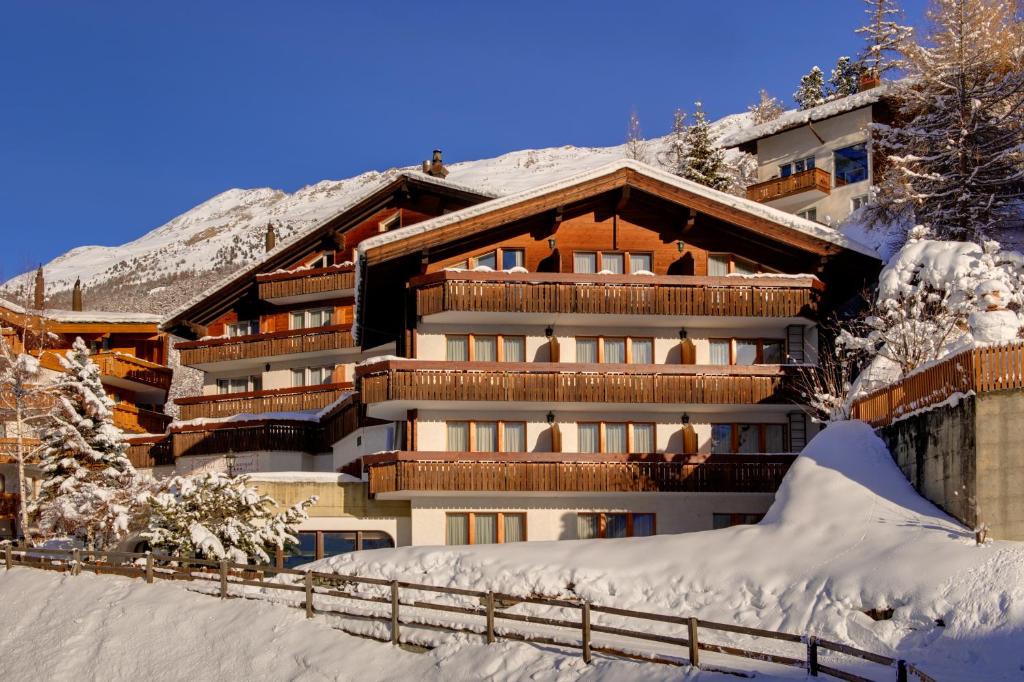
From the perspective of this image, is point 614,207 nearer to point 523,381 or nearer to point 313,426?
point 523,381

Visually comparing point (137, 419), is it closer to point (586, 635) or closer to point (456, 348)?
point (456, 348)

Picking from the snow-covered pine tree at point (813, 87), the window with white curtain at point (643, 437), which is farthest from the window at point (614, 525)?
the snow-covered pine tree at point (813, 87)

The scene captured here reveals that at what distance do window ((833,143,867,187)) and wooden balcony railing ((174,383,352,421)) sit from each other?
24846mm

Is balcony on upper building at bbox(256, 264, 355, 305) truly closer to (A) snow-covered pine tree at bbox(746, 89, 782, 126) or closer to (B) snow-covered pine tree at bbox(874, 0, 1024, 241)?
(B) snow-covered pine tree at bbox(874, 0, 1024, 241)

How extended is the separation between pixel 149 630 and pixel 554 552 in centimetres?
984

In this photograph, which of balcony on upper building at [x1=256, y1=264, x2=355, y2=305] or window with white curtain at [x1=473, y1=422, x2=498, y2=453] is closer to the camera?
window with white curtain at [x1=473, y1=422, x2=498, y2=453]

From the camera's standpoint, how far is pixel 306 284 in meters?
52.9

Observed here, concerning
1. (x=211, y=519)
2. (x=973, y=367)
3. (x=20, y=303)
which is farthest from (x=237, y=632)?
(x=20, y=303)

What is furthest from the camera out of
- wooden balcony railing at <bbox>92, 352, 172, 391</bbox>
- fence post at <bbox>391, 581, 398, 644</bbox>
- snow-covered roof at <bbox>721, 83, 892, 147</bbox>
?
wooden balcony railing at <bbox>92, 352, 172, 391</bbox>

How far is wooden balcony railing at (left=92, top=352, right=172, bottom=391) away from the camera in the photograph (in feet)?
193

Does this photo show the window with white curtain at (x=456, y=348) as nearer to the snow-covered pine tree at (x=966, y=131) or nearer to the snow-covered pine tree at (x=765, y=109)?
the snow-covered pine tree at (x=966, y=131)

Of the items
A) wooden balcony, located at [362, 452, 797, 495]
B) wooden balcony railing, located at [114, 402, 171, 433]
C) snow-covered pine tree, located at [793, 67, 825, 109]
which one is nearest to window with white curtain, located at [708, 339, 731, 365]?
wooden balcony, located at [362, 452, 797, 495]

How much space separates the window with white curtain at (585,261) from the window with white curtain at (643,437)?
5.00 m

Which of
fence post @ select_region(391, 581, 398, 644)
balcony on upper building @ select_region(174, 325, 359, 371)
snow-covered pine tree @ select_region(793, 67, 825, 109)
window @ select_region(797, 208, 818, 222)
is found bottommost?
fence post @ select_region(391, 581, 398, 644)
